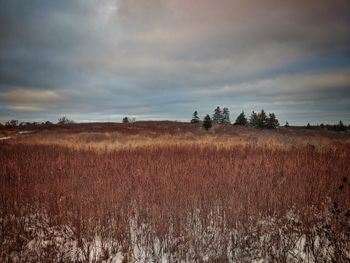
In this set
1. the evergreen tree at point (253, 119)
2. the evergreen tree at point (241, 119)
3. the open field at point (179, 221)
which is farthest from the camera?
the evergreen tree at point (253, 119)

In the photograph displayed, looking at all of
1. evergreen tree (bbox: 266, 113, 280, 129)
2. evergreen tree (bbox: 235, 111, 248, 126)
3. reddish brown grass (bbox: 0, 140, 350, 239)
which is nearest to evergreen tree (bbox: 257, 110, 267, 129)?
evergreen tree (bbox: 266, 113, 280, 129)

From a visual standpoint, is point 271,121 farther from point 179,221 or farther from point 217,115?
point 179,221

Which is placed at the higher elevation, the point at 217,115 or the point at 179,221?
the point at 217,115

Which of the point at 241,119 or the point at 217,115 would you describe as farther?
the point at 217,115

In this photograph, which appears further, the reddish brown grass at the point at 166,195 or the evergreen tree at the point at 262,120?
the evergreen tree at the point at 262,120

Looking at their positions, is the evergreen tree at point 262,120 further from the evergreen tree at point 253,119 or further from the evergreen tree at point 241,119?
the evergreen tree at point 253,119

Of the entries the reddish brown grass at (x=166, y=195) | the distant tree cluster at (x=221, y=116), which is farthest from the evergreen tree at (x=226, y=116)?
the reddish brown grass at (x=166, y=195)

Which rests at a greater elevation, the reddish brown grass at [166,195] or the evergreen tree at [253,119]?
the evergreen tree at [253,119]

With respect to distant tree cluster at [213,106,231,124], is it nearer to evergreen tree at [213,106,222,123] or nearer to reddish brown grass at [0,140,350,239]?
evergreen tree at [213,106,222,123]

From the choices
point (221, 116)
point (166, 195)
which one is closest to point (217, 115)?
point (221, 116)

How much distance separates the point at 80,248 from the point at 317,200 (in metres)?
3.72

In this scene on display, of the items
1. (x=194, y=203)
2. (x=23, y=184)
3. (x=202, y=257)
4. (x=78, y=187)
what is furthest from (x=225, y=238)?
(x=23, y=184)

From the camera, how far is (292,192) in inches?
173

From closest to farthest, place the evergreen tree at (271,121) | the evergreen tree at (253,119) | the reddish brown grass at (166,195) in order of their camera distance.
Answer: the reddish brown grass at (166,195) < the evergreen tree at (271,121) < the evergreen tree at (253,119)
